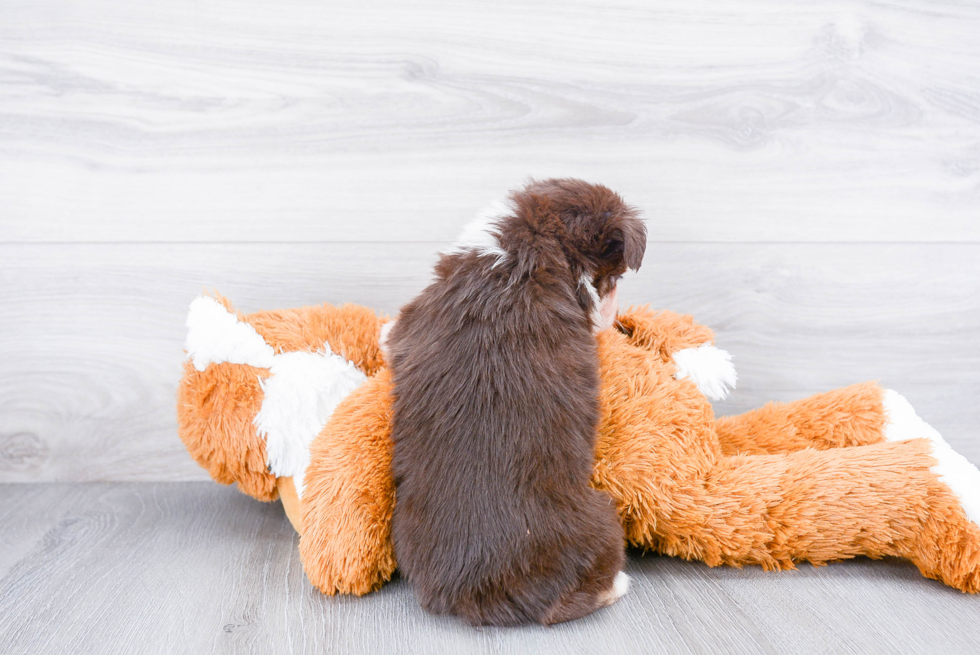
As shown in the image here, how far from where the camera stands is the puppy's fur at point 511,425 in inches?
25.7

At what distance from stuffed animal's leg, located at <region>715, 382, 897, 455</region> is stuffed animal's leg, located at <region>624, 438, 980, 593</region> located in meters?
0.12

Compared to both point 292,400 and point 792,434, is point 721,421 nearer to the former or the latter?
point 792,434

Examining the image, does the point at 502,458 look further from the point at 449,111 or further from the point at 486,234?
the point at 449,111

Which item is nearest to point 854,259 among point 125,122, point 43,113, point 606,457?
point 606,457

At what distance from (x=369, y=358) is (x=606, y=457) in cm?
34

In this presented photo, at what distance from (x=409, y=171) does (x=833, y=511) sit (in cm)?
Result: 73

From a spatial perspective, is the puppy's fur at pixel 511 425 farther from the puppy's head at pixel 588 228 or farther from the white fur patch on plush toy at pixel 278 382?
the white fur patch on plush toy at pixel 278 382

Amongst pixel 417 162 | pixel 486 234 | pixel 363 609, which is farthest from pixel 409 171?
pixel 363 609

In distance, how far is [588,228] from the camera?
70 cm

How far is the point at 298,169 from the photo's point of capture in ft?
3.34

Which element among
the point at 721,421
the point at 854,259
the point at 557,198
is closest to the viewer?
the point at 557,198

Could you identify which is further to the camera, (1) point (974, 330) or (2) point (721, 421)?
(1) point (974, 330)

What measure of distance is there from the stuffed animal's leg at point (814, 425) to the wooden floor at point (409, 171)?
157 millimetres

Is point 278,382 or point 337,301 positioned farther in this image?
point 337,301
